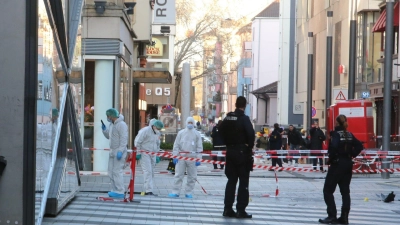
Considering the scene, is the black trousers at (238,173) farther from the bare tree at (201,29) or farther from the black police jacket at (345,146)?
the bare tree at (201,29)

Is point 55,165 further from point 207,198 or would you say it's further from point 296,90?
point 296,90

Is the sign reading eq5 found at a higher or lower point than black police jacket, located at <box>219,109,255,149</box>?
higher

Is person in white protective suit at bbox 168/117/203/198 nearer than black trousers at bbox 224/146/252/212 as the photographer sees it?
No

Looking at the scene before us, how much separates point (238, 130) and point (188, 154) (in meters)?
4.75

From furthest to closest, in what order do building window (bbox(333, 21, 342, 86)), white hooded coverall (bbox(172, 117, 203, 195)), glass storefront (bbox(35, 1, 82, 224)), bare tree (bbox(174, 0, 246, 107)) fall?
bare tree (bbox(174, 0, 246, 107)), building window (bbox(333, 21, 342, 86)), white hooded coverall (bbox(172, 117, 203, 195)), glass storefront (bbox(35, 1, 82, 224))

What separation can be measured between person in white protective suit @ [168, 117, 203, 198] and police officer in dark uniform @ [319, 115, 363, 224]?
16.5ft

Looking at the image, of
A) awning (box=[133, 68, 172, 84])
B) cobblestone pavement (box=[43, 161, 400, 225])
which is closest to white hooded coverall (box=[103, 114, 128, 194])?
cobblestone pavement (box=[43, 161, 400, 225])

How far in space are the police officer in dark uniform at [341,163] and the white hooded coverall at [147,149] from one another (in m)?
5.60

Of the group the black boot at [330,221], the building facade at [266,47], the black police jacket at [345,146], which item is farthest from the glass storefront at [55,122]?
the building facade at [266,47]

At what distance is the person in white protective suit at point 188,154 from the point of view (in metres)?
17.4

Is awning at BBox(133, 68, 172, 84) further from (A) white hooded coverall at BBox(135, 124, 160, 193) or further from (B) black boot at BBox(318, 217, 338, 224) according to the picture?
(B) black boot at BBox(318, 217, 338, 224)

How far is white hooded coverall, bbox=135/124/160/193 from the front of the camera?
1758 cm

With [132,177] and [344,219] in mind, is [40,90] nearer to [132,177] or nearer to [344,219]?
[344,219]

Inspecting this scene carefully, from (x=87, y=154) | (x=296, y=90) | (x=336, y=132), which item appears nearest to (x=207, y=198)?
(x=336, y=132)
